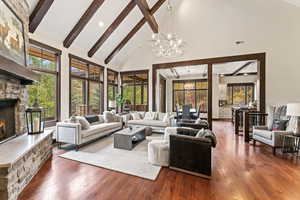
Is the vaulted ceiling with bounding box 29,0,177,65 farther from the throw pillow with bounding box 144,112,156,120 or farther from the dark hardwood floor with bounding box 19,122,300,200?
the dark hardwood floor with bounding box 19,122,300,200

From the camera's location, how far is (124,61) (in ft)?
26.3

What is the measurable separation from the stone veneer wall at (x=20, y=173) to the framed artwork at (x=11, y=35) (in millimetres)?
1778

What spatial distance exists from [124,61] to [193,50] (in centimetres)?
382

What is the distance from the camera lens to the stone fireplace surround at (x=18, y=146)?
1805 millimetres

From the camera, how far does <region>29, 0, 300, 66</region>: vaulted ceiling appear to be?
13.0ft

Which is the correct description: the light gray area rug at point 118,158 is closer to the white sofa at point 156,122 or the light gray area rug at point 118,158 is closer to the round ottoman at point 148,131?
the round ottoman at point 148,131

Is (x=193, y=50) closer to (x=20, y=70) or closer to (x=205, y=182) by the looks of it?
(x=205, y=182)

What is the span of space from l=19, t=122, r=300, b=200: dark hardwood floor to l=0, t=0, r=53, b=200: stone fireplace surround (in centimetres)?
21

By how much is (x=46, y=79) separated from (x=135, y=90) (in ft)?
14.8

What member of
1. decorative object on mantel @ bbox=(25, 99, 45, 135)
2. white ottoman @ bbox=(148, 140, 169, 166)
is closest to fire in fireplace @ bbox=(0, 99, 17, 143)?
decorative object on mantel @ bbox=(25, 99, 45, 135)

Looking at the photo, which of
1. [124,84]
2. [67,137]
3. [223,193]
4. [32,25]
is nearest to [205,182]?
[223,193]

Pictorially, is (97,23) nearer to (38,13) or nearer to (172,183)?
(38,13)

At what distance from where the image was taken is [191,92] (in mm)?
10672

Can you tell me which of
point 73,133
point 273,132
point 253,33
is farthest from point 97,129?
point 253,33
